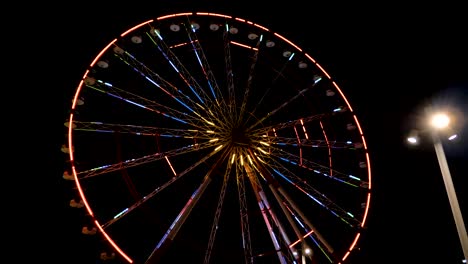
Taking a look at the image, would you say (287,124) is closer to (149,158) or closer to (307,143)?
(307,143)

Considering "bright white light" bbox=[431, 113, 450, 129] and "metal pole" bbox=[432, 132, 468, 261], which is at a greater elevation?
"bright white light" bbox=[431, 113, 450, 129]

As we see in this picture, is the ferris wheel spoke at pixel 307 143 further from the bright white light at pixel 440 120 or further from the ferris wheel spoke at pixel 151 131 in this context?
the bright white light at pixel 440 120

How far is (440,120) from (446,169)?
90cm

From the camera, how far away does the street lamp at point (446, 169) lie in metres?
8.14

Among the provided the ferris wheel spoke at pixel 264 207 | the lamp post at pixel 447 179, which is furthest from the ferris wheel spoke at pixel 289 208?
the lamp post at pixel 447 179

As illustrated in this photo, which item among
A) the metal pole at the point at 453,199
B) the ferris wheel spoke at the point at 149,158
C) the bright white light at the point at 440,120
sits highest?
the ferris wheel spoke at the point at 149,158

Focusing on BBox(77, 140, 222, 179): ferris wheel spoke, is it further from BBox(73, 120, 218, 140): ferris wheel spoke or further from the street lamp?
the street lamp

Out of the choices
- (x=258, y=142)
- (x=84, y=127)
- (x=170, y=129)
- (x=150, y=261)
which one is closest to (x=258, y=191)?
(x=258, y=142)

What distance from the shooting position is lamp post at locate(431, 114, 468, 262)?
8125 millimetres

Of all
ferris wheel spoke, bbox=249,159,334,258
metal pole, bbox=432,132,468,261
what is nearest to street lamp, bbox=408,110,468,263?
metal pole, bbox=432,132,468,261

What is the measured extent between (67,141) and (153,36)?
394 cm

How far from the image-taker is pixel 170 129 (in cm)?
1248

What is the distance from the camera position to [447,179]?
8.71 meters

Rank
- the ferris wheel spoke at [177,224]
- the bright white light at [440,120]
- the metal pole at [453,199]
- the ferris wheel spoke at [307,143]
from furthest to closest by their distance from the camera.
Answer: the ferris wheel spoke at [307,143]
the ferris wheel spoke at [177,224]
the bright white light at [440,120]
the metal pole at [453,199]
